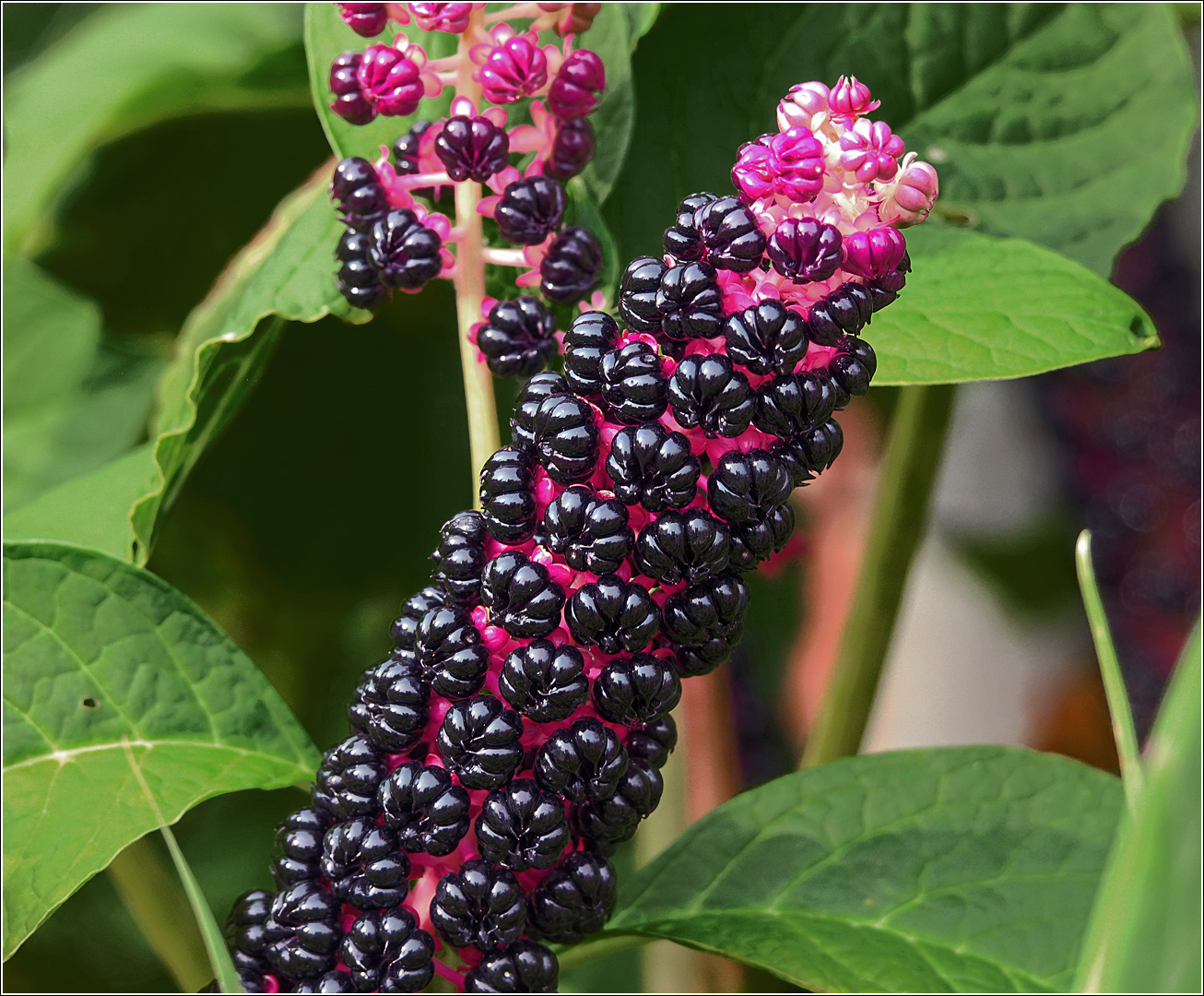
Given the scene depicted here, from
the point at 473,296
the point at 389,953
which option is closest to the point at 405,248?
the point at 473,296

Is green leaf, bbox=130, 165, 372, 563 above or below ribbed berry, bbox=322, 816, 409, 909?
above

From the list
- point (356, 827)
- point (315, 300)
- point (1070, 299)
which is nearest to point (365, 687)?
point (356, 827)

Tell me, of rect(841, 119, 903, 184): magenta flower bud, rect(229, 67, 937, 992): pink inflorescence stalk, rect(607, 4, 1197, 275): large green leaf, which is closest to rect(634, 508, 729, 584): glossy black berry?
rect(229, 67, 937, 992): pink inflorescence stalk

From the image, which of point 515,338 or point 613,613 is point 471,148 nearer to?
point 515,338

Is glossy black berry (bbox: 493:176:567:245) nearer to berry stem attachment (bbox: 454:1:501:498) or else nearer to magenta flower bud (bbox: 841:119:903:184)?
berry stem attachment (bbox: 454:1:501:498)

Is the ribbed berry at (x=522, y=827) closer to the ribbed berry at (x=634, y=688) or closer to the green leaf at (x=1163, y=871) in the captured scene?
the ribbed berry at (x=634, y=688)
